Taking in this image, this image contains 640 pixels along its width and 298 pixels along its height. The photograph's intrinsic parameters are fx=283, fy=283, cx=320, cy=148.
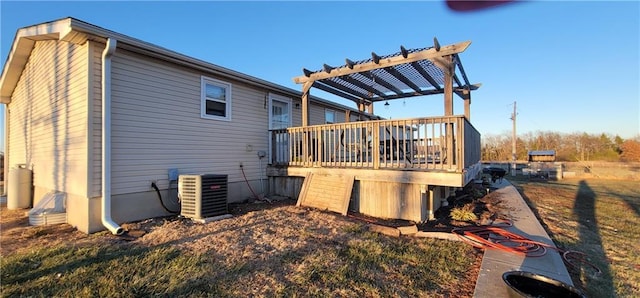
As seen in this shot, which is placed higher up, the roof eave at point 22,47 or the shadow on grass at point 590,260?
the roof eave at point 22,47

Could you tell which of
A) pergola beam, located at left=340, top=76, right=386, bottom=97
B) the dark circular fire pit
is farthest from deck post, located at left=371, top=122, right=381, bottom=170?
the dark circular fire pit

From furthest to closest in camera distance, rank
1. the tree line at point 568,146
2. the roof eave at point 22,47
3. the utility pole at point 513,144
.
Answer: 1. the tree line at point 568,146
2. the utility pole at point 513,144
3. the roof eave at point 22,47

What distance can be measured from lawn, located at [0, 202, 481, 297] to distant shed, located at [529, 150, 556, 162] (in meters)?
25.3

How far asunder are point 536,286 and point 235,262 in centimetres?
293

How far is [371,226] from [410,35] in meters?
4.78

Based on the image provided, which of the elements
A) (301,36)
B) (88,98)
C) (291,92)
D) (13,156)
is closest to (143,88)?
(88,98)

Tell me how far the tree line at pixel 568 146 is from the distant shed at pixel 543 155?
6.51 metres

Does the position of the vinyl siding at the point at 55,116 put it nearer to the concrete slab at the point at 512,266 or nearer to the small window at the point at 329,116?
the concrete slab at the point at 512,266

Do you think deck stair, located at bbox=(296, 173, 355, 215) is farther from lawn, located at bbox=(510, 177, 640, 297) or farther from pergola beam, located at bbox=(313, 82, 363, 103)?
lawn, located at bbox=(510, 177, 640, 297)

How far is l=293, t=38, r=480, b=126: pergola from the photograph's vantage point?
18.6ft

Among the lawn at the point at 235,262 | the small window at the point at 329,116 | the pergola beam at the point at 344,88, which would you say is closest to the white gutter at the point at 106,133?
the lawn at the point at 235,262

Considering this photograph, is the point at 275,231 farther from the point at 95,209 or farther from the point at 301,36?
the point at 301,36

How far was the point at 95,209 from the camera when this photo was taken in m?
4.71

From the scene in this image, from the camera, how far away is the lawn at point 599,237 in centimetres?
302
